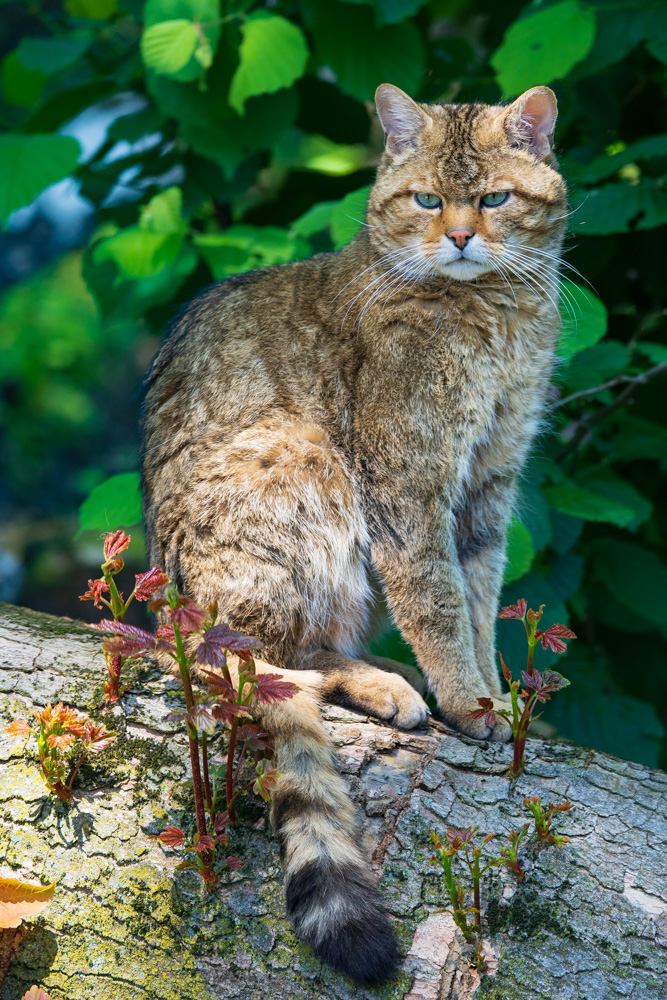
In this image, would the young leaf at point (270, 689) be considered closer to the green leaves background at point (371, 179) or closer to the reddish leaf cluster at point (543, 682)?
the reddish leaf cluster at point (543, 682)

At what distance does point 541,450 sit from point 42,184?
7.42ft

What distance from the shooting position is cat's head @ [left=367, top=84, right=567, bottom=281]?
2.78 metres

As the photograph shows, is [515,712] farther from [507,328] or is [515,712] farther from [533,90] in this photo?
[533,90]

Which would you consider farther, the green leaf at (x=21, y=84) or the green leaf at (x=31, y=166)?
the green leaf at (x=21, y=84)

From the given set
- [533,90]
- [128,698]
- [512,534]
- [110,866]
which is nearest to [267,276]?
[533,90]

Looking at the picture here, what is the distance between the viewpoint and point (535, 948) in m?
1.85

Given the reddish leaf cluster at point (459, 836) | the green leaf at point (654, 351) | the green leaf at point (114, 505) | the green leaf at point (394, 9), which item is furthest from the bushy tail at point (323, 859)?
the green leaf at point (394, 9)

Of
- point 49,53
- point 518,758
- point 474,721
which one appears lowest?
point 474,721

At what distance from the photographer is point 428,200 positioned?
115 inches

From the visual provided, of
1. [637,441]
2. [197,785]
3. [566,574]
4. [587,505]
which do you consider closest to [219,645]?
[197,785]

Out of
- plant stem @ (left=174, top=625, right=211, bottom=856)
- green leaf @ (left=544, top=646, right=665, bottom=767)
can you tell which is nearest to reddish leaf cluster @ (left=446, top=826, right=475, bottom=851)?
plant stem @ (left=174, top=625, right=211, bottom=856)

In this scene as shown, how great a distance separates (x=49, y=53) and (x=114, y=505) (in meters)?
2.09

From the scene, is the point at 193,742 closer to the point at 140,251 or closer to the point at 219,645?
the point at 219,645

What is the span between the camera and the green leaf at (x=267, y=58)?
3166 millimetres
